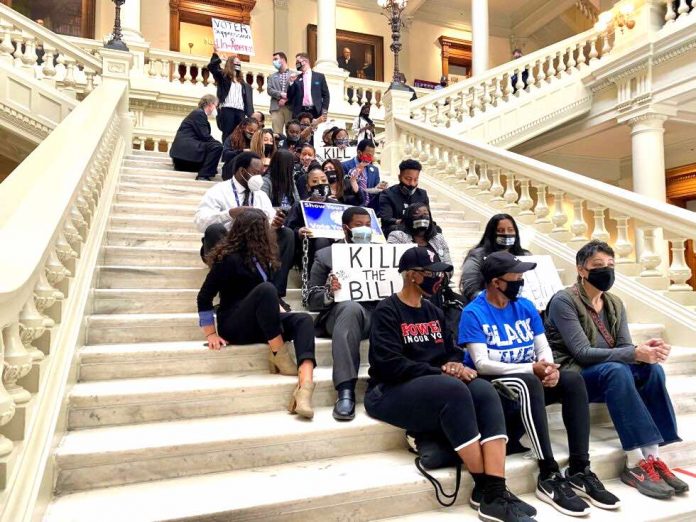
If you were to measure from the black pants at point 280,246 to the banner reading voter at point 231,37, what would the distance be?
15.9 feet

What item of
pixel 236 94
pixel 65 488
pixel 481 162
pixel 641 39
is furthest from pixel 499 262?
pixel 641 39

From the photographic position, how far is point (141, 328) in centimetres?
315

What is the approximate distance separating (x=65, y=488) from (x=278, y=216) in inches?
85.6

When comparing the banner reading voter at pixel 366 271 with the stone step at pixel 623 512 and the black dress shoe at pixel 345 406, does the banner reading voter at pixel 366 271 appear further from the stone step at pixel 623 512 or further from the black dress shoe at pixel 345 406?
the stone step at pixel 623 512

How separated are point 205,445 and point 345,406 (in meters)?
0.71

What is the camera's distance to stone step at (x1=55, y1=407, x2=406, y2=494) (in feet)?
6.98

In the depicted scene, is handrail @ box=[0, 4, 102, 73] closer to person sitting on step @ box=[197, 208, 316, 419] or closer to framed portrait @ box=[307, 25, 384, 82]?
person sitting on step @ box=[197, 208, 316, 419]

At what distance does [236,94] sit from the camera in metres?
7.17

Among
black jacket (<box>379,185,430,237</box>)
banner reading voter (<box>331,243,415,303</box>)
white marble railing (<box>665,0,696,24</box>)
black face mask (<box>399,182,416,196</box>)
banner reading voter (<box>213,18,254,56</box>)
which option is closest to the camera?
banner reading voter (<box>331,243,415,303</box>)

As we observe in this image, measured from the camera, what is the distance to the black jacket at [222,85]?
6.98m

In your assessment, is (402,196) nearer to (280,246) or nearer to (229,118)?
(280,246)

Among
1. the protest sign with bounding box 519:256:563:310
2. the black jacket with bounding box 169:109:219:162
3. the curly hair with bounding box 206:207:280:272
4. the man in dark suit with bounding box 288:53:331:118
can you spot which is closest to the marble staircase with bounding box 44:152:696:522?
the curly hair with bounding box 206:207:280:272

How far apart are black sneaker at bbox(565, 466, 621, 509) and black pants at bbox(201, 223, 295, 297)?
210 centimetres

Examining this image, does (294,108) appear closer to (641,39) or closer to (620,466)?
(641,39)
